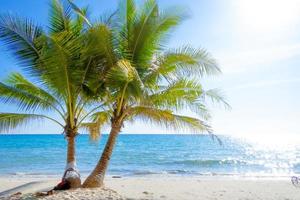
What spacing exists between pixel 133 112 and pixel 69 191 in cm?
276

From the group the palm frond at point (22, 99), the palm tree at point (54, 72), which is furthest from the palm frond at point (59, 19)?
the palm frond at point (22, 99)

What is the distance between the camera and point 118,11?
955cm

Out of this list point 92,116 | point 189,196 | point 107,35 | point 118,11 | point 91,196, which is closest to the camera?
point 91,196

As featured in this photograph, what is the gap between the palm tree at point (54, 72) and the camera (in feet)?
28.2

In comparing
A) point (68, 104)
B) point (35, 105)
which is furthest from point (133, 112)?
point (35, 105)

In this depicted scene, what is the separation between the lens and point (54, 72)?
874 cm

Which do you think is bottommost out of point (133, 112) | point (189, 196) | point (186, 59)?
point (189, 196)

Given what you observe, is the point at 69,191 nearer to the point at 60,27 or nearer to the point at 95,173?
the point at 95,173

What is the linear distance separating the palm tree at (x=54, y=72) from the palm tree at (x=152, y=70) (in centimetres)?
63

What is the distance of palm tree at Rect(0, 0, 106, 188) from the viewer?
8.59 metres

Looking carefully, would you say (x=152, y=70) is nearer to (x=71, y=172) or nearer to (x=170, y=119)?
(x=170, y=119)

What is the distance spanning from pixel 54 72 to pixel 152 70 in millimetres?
2507

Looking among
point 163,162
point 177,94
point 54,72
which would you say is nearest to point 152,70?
point 177,94

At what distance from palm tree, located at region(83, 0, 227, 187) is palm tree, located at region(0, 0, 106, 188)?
629 mm
